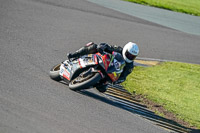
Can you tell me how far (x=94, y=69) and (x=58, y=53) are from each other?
3502 millimetres

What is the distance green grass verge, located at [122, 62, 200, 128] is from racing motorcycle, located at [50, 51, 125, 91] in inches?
77.2

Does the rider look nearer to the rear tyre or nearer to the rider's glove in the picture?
the rider's glove

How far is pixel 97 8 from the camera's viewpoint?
18875mm

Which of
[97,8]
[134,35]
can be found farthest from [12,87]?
[97,8]

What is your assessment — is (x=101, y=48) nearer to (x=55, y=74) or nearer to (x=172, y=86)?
(x=55, y=74)

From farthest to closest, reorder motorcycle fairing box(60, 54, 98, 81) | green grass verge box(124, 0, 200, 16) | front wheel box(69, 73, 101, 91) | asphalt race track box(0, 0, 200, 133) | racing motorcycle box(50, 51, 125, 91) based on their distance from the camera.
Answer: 1. green grass verge box(124, 0, 200, 16)
2. motorcycle fairing box(60, 54, 98, 81)
3. racing motorcycle box(50, 51, 125, 91)
4. front wheel box(69, 73, 101, 91)
5. asphalt race track box(0, 0, 200, 133)

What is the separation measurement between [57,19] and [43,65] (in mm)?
5735

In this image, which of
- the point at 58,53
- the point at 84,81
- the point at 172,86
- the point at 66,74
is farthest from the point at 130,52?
the point at 172,86

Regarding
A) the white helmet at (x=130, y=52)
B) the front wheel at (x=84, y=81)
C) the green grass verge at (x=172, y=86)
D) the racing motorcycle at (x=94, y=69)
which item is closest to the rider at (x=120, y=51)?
the white helmet at (x=130, y=52)

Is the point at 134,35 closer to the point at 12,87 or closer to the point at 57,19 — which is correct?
the point at 57,19

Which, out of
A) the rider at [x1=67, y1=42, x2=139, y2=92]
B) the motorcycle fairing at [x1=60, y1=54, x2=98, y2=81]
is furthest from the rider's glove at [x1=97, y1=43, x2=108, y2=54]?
the motorcycle fairing at [x1=60, y1=54, x2=98, y2=81]

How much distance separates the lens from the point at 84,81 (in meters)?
8.81

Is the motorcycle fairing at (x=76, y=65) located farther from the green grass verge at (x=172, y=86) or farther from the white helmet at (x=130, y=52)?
the green grass verge at (x=172, y=86)

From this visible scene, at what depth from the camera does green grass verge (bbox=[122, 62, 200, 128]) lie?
35.4 feet
